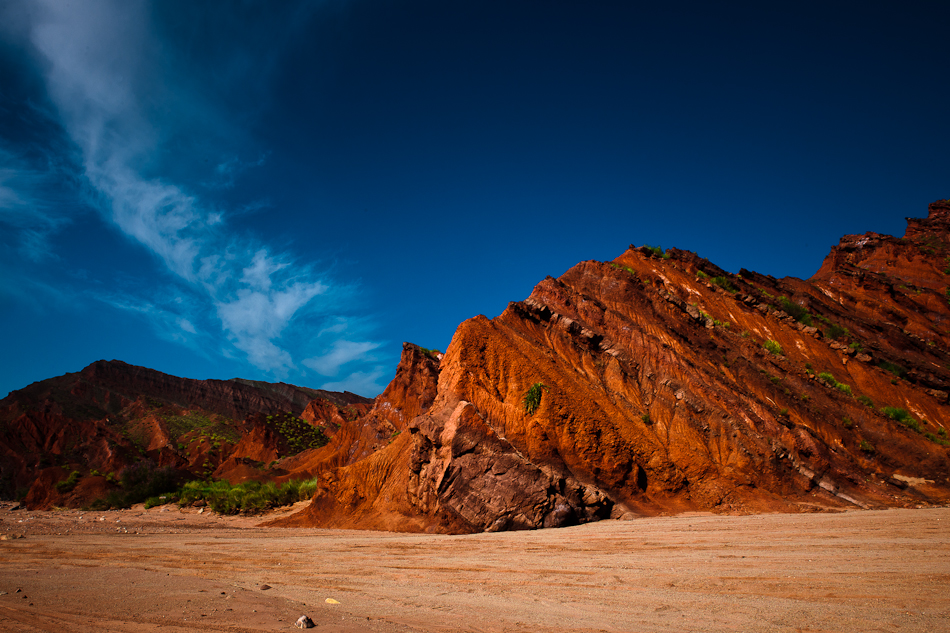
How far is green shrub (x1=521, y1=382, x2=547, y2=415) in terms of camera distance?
1908cm

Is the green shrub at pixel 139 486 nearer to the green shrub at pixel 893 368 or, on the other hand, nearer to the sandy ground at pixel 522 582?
the sandy ground at pixel 522 582

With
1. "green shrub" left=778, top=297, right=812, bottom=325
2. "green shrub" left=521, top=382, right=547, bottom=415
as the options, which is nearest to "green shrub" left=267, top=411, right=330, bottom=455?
"green shrub" left=521, top=382, right=547, bottom=415

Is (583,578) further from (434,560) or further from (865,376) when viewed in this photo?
(865,376)

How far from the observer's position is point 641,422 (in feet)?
66.6

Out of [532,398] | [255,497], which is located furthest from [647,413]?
[255,497]

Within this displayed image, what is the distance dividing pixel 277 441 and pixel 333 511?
1878 inches

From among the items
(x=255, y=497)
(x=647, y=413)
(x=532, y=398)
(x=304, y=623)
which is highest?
(x=532, y=398)

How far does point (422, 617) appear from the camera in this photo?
17.0ft

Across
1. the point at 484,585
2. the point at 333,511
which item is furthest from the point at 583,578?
the point at 333,511

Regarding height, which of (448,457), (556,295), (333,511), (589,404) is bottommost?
(333,511)

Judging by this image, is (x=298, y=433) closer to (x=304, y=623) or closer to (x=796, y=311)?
(x=796, y=311)

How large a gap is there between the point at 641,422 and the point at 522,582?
49.1ft

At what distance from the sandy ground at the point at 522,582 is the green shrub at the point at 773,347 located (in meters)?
18.8

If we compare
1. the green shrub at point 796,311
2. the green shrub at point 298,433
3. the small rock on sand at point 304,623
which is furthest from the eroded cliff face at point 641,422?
the green shrub at point 298,433
